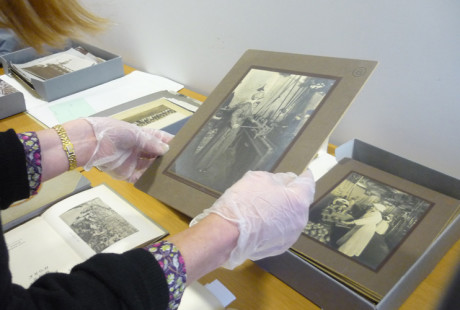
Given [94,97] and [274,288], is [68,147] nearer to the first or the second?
[274,288]

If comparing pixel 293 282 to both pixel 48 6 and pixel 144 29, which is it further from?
pixel 144 29

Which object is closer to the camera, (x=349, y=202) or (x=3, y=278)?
(x=3, y=278)

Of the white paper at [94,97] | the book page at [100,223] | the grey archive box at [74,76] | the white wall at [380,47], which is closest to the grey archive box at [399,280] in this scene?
the white wall at [380,47]

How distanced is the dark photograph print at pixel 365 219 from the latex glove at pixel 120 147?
1.24ft

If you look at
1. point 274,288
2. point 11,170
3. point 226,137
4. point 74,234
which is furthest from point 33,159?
point 274,288

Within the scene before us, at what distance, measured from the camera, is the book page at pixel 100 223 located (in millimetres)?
741

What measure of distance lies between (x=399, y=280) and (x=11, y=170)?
69 cm

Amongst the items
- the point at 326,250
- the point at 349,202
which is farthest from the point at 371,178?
the point at 326,250

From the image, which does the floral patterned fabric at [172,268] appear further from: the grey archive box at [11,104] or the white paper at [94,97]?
the grey archive box at [11,104]

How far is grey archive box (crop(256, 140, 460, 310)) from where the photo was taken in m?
0.55

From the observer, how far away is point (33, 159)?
2.39 ft

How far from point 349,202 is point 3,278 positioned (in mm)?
602

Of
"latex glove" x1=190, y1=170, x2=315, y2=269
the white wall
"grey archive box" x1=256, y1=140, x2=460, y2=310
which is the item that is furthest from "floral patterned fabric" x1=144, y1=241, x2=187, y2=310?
the white wall

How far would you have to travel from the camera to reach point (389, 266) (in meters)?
0.61
